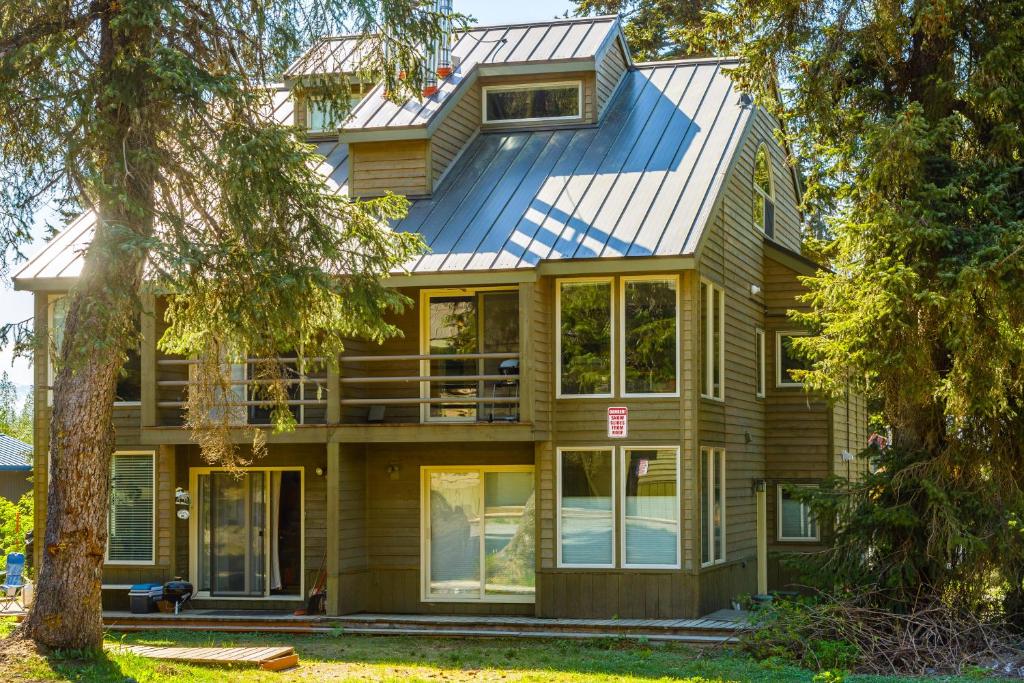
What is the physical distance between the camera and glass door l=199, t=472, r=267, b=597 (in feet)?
62.8

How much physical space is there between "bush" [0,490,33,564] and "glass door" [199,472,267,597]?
673cm

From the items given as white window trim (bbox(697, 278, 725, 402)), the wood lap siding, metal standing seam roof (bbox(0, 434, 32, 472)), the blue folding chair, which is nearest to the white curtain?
the blue folding chair

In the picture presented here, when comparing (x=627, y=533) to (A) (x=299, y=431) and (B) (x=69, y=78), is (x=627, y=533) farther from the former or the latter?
(B) (x=69, y=78)

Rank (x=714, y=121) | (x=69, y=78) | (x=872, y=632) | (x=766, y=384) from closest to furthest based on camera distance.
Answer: (x=69, y=78)
(x=872, y=632)
(x=714, y=121)
(x=766, y=384)

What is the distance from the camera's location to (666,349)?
1750cm

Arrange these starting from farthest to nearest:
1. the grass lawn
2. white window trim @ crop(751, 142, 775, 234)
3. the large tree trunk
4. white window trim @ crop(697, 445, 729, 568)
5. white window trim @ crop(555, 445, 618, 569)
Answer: white window trim @ crop(751, 142, 775, 234)
white window trim @ crop(697, 445, 729, 568)
white window trim @ crop(555, 445, 618, 569)
the grass lawn
the large tree trunk

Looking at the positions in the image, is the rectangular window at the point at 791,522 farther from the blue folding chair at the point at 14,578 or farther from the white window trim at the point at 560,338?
the blue folding chair at the point at 14,578

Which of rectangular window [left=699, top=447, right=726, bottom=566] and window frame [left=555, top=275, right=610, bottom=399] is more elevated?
window frame [left=555, top=275, right=610, bottom=399]

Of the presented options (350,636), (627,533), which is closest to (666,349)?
(627,533)

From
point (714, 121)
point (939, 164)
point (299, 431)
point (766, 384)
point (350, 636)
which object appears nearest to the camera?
point (939, 164)

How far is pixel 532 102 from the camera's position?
2180cm

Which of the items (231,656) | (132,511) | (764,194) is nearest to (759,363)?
(764,194)

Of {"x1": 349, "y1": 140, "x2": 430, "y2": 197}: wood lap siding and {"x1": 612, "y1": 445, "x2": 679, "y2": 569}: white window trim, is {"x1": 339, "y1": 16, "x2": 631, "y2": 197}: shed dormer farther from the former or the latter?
{"x1": 612, "y1": 445, "x2": 679, "y2": 569}: white window trim

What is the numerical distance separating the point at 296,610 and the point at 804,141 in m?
9.58
